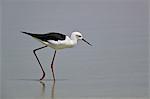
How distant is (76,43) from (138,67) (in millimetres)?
364

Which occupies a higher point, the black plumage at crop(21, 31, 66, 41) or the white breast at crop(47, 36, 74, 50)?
the black plumage at crop(21, 31, 66, 41)

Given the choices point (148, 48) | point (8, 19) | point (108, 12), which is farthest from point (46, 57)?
point (148, 48)

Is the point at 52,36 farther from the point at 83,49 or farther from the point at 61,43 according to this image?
the point at 83,49

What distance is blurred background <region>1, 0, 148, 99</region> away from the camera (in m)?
1.85

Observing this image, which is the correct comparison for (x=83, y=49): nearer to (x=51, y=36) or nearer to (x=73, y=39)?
(x=73, y=39)

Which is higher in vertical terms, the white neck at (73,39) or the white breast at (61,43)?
the white neck at (73,39)

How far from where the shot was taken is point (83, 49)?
1853 millimetres

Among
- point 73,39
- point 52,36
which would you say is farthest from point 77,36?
point 52,36

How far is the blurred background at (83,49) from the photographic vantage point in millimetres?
1849

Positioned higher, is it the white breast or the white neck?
the white neck

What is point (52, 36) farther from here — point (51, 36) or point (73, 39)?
point (73, 39)

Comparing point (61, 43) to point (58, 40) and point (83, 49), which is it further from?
point (83, 49)

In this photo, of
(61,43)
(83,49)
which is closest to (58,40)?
(61,43)

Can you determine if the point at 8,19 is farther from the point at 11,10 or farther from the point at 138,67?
the point at 138,67
